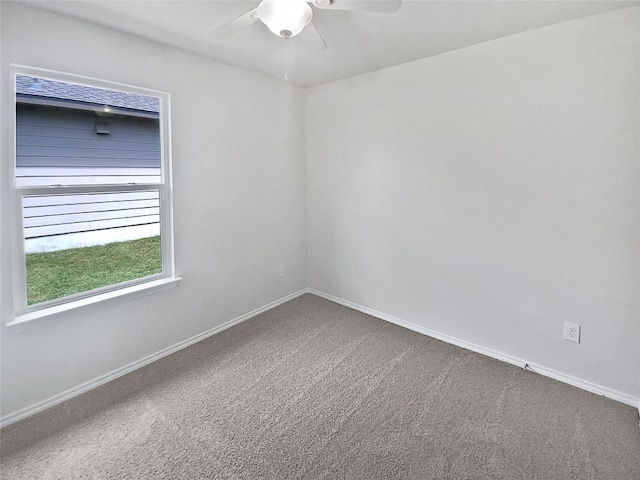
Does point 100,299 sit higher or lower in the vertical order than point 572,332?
higher

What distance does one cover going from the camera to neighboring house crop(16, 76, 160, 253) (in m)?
1.94

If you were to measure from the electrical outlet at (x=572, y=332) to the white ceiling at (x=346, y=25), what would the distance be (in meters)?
1.91

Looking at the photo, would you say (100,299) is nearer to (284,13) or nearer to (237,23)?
(237,23)

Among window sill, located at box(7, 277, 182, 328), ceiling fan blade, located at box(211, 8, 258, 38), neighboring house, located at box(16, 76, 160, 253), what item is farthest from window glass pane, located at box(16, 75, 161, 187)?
ceiling fan blade, located at box(211, 8, 258, 38)

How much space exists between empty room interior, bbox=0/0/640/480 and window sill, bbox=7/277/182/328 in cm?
2

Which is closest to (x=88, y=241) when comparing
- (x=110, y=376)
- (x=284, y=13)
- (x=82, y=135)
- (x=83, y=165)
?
(x=83, y=165)

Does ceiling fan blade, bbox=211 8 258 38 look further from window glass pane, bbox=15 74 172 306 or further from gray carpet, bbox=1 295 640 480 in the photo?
gray carpet, bbox=1 295 640 480

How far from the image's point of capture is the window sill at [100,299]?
1.89 metres

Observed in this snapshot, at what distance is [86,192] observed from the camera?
214 cm

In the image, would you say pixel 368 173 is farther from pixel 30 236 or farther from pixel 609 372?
pixel 30 236

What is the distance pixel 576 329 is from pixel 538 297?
0.92 feet

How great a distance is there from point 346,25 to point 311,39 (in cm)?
25

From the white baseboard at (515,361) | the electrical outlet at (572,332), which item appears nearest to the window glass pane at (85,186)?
the white baseboard at (515,361)

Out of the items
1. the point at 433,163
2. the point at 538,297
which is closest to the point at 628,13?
the point at 433,163
